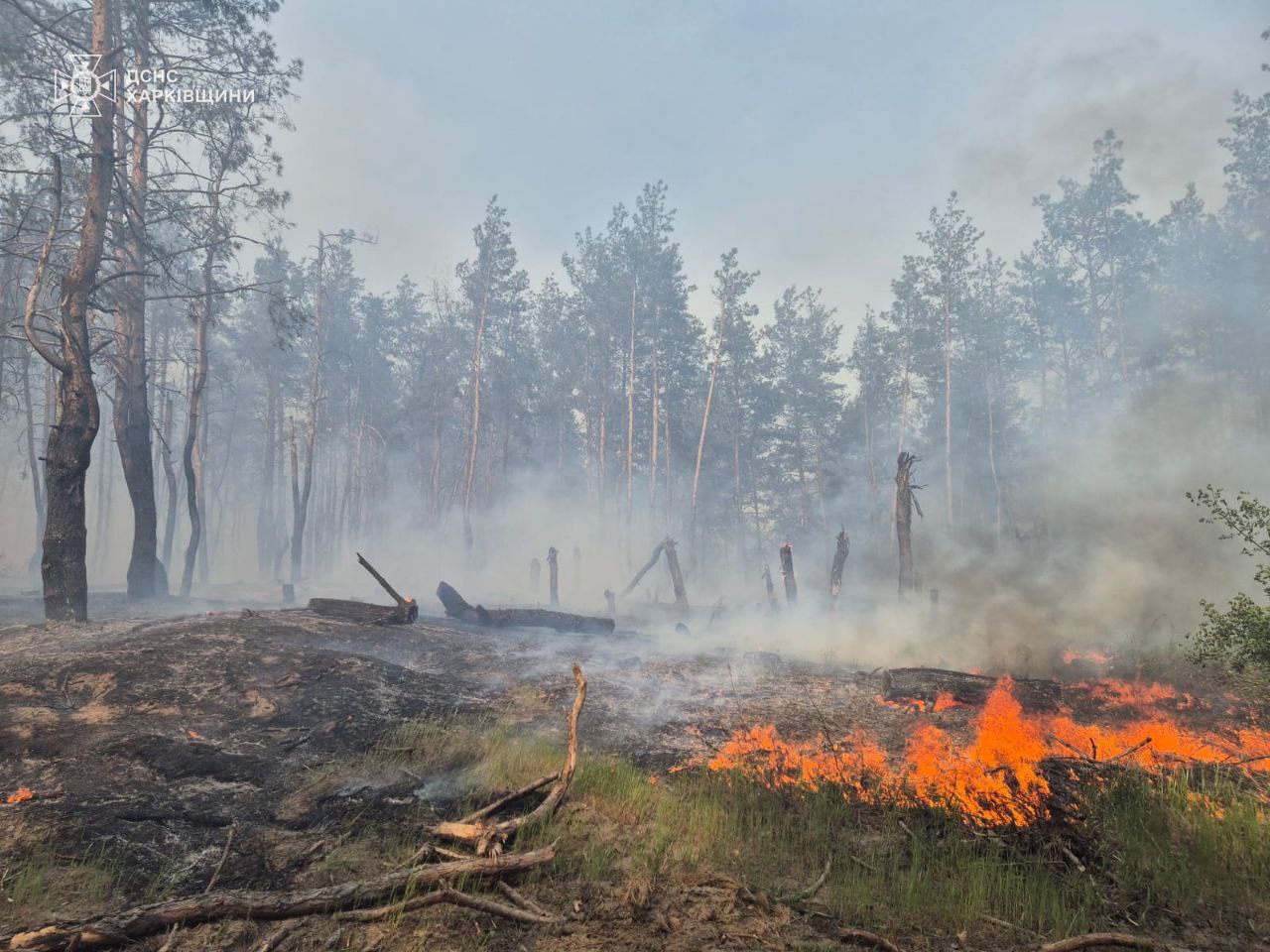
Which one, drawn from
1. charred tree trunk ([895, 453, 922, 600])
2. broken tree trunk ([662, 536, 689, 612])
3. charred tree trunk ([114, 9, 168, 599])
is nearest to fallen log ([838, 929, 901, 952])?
charred tree trunk ([895, 453, 922, 600])

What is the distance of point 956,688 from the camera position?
9.70 metres

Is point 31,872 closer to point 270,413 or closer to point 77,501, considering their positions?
point 77,501

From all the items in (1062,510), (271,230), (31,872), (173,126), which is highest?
(173,126)

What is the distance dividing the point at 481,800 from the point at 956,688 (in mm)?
7821

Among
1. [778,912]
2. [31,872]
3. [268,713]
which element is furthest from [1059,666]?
[31,872]

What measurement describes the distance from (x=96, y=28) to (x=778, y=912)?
60.4ft

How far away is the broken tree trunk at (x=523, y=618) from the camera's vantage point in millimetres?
16500

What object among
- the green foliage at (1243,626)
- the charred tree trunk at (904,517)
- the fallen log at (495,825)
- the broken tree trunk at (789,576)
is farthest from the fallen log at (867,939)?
the broken tree trunk at (789,576)

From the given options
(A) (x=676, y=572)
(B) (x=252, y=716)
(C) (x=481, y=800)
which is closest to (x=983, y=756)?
(C) (x=481, y=800)

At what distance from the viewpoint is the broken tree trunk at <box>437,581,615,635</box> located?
1650 cm

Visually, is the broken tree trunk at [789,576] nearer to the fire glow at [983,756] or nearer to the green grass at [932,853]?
the fire glow at [983,756]

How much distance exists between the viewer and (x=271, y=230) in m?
Answer: 19.1

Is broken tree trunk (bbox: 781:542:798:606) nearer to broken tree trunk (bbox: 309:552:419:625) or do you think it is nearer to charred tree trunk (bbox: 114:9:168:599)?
broken tree trunk (bbox: 309:552:419:625)

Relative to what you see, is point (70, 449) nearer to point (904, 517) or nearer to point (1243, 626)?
point (1243, 626)
